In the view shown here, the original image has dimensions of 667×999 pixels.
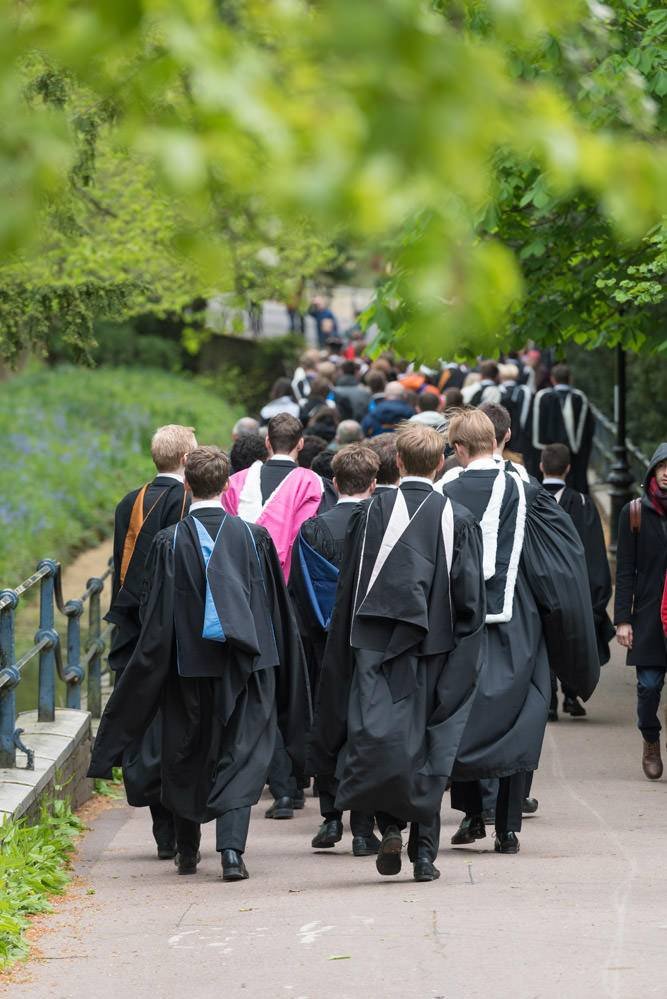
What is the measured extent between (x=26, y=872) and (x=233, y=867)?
33.1 inches

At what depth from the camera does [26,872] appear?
22.5 ft

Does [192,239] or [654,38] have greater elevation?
[654,38]

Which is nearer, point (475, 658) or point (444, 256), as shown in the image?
point (444, 256)

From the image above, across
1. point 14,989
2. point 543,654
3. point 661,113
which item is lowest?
point 14,989

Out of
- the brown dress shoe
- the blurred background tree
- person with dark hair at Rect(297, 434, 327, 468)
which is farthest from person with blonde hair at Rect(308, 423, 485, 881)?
person with dark hair at Rect(297, 434, 327, 468)

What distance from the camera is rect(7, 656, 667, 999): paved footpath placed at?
17.6ft

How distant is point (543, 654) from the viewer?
306 inches

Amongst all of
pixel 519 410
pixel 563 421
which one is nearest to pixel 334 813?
pixel 563 421

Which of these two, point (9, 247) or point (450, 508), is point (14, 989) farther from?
point (9, 247)

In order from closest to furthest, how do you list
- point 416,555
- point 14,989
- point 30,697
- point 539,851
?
1. point 14,989
2. point 416,555
3. point 539,851
4. point 30,697

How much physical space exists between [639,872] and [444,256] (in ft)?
15.8

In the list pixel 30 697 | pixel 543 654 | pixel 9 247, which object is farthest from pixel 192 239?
pixel 30 697

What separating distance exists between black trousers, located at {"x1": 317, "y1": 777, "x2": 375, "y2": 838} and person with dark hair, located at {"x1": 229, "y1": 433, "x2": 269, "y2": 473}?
2441mm

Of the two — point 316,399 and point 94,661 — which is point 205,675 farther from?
point 316,399
